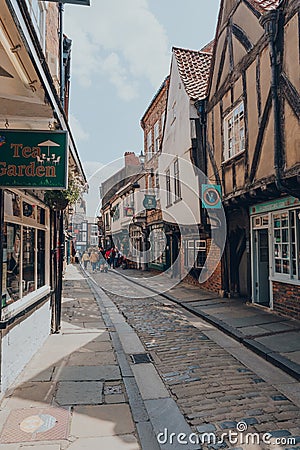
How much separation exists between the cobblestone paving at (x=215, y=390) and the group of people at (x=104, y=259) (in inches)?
765

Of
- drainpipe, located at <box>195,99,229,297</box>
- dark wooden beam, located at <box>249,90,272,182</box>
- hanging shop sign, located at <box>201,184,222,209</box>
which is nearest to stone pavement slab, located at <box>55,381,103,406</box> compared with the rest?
dark wooden beam, located at <box>249,90,272,182</box>

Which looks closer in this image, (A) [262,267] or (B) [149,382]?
(B) [149,382]

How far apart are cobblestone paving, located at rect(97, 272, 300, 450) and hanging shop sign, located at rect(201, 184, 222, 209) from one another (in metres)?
3.92

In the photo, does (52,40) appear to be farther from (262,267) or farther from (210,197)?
(262,267)

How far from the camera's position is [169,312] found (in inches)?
421

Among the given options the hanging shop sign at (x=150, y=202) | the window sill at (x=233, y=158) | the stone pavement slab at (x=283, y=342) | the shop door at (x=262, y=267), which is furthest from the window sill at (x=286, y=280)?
the hanging shop sign at (x=150, y=202)

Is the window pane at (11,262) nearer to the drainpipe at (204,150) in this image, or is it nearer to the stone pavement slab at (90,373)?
the stone pavement slab at (90,373)

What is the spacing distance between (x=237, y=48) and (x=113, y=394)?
917 cm

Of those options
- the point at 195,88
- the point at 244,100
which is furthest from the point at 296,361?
the point at 195,88

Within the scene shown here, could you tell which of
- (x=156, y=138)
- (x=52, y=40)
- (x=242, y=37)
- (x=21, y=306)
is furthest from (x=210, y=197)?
(x=156, y=138)

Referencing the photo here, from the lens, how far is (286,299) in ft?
29.0

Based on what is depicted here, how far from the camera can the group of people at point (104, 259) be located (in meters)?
27.4

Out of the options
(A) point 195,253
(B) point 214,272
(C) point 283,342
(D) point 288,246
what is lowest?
(C) point 283,342

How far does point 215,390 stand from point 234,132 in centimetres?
752
